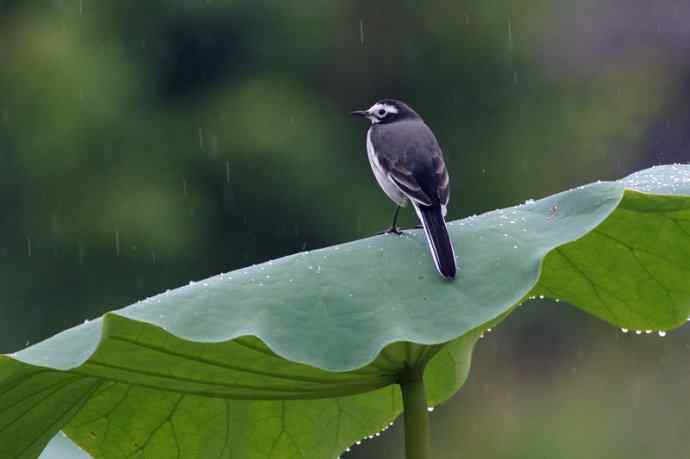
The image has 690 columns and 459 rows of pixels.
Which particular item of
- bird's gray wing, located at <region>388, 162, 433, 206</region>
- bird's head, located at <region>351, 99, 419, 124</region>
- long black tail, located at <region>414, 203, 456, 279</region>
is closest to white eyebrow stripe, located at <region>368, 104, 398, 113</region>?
bird's head, located at <region>351, 99, 419, 124</region>

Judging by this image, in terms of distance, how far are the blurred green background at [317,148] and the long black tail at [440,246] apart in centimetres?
919

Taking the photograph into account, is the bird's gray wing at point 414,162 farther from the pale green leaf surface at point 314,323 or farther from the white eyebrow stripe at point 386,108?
the pale green leaf surface at point 314,323

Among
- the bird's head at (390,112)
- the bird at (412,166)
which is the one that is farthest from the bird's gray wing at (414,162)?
the bird's head at (390,112)

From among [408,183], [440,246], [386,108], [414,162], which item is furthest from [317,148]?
[440,246]

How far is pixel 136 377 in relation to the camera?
7.24 feet

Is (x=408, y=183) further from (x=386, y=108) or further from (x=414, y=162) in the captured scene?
(x=386, y=108)

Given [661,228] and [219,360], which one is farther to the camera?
[661,228]

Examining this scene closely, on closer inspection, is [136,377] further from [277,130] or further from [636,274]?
[277,130]

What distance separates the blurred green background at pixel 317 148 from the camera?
1308cm

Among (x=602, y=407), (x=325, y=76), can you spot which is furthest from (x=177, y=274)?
(x=602, y=407)

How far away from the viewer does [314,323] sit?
6.73ft

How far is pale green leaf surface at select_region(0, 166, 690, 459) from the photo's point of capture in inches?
79.9

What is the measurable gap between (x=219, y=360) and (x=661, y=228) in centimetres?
76

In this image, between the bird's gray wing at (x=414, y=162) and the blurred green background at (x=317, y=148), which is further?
the blurred green background at (x=317, y=148)
